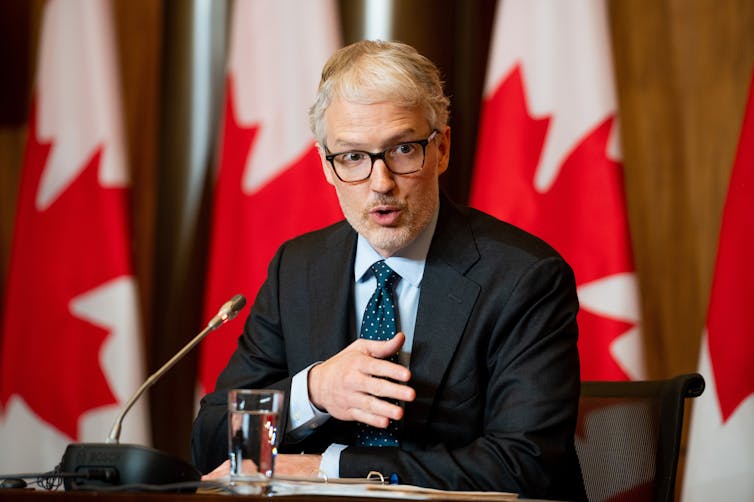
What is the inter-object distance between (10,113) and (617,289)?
110 inches

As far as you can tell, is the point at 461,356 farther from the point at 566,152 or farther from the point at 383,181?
the point at 566,152

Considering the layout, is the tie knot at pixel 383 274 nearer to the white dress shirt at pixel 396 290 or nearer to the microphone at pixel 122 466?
the white dress shirt at pixel 396 290

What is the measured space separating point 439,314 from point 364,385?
0.36 m

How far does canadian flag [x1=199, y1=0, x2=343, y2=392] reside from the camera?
3.58 metres

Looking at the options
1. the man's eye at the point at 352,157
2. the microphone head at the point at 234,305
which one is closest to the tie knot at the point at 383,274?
the man's eye at the point at 352,157

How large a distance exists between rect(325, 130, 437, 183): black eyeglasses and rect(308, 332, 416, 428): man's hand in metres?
0.44

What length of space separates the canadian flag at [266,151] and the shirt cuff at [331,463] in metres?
1.64

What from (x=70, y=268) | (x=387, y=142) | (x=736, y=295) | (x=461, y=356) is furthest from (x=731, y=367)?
(x=70, y=268)

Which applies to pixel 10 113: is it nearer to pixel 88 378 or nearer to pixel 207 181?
pixel 207 181

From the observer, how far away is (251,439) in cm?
150

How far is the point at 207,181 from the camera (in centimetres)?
408

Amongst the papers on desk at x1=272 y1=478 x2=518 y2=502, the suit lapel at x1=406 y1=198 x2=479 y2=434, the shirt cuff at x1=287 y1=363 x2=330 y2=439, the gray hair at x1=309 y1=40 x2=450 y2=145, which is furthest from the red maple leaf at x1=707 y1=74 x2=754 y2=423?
the papers on desk at x1=272 y1=478 x2=518 y2=502

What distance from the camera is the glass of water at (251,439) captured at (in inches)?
59.1

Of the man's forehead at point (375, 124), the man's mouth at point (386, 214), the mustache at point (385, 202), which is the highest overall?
the man's forehead at point (375, 124)
